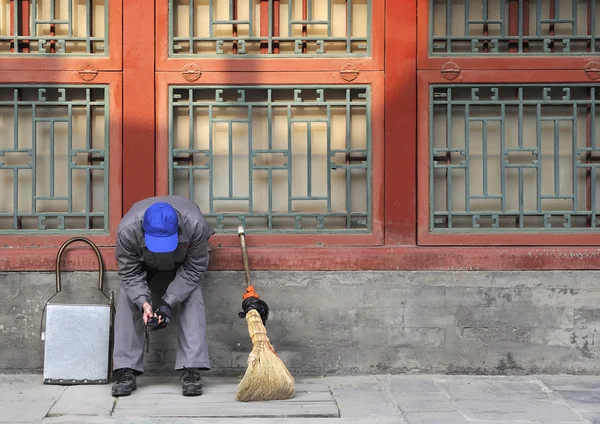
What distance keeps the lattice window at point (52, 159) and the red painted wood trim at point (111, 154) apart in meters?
0.07

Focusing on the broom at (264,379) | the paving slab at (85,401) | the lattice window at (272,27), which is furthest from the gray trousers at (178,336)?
the lattice window at (272,27)

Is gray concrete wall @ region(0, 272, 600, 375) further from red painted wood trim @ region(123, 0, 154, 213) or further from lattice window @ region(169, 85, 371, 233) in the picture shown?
red painted wood trim @ region(123, 0, 154, 213)

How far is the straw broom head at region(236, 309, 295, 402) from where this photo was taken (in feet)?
19.2

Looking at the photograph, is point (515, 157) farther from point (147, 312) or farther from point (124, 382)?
point (124, 382)

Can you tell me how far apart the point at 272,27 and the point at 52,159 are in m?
1.99

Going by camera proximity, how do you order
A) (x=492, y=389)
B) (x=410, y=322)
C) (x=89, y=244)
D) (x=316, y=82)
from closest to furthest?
(x=492, y=389), (x=89, y=244), (x=410, y=322), (x=316, y=82)

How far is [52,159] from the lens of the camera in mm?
6844

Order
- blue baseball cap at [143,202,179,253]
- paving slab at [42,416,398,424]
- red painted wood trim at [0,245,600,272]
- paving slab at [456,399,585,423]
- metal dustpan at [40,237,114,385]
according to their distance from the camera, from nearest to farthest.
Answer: paving slab at [42,416,398,424], paving slab at [456,399,585,423], blue baseball cap at [143,202,179,253], metal dustpan at [40,237,114,385], red painted wood trim at [0,245,600,272]

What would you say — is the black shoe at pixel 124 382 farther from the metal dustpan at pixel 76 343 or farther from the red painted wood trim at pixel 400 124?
the red painted wood trim at pixel 400 124

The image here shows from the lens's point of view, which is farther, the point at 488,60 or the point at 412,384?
the point at 488,60

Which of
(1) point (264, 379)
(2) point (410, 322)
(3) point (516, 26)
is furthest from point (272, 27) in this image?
(1) point (264, 379)

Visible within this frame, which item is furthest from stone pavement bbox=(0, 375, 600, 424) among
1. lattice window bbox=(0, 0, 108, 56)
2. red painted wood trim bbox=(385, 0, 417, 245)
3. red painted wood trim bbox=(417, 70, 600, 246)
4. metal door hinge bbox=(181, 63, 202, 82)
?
lattice window bbox=(0, 0, 108, 56)

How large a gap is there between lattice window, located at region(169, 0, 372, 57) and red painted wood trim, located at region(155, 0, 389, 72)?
63 mm

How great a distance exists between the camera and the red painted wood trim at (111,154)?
6750 mm
